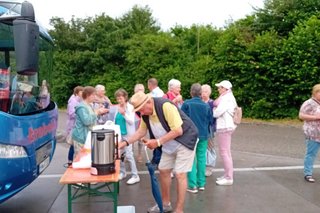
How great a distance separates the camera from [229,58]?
14.7 metres

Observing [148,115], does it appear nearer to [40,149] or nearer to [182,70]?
[40,149]

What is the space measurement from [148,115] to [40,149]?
4.73 ft

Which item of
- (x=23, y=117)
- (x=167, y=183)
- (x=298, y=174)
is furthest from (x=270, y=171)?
(x=23, y=117)

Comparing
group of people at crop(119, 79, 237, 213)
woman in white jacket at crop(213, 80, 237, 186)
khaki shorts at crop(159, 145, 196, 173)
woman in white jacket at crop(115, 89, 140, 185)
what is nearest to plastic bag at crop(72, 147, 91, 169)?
group of people at crop(119, 79, 237, 213)

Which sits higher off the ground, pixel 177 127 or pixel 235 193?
pixel 177 127

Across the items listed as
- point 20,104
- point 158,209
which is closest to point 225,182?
point 158,209

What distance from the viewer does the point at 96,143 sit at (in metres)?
4.08

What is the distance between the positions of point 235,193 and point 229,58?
9.51 m

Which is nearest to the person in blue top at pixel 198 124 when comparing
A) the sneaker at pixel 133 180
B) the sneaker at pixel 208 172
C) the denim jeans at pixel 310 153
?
the sneaker at pixel 208 172

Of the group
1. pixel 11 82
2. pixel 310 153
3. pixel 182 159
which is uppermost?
pixel 11 82

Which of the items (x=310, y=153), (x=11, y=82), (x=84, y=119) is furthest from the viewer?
(x=310, y=153)

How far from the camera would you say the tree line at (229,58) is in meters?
13.5

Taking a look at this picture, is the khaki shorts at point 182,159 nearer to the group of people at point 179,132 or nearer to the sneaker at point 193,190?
the group of people at point 179,132

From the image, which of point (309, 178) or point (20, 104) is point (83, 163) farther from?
point (309, 178)
